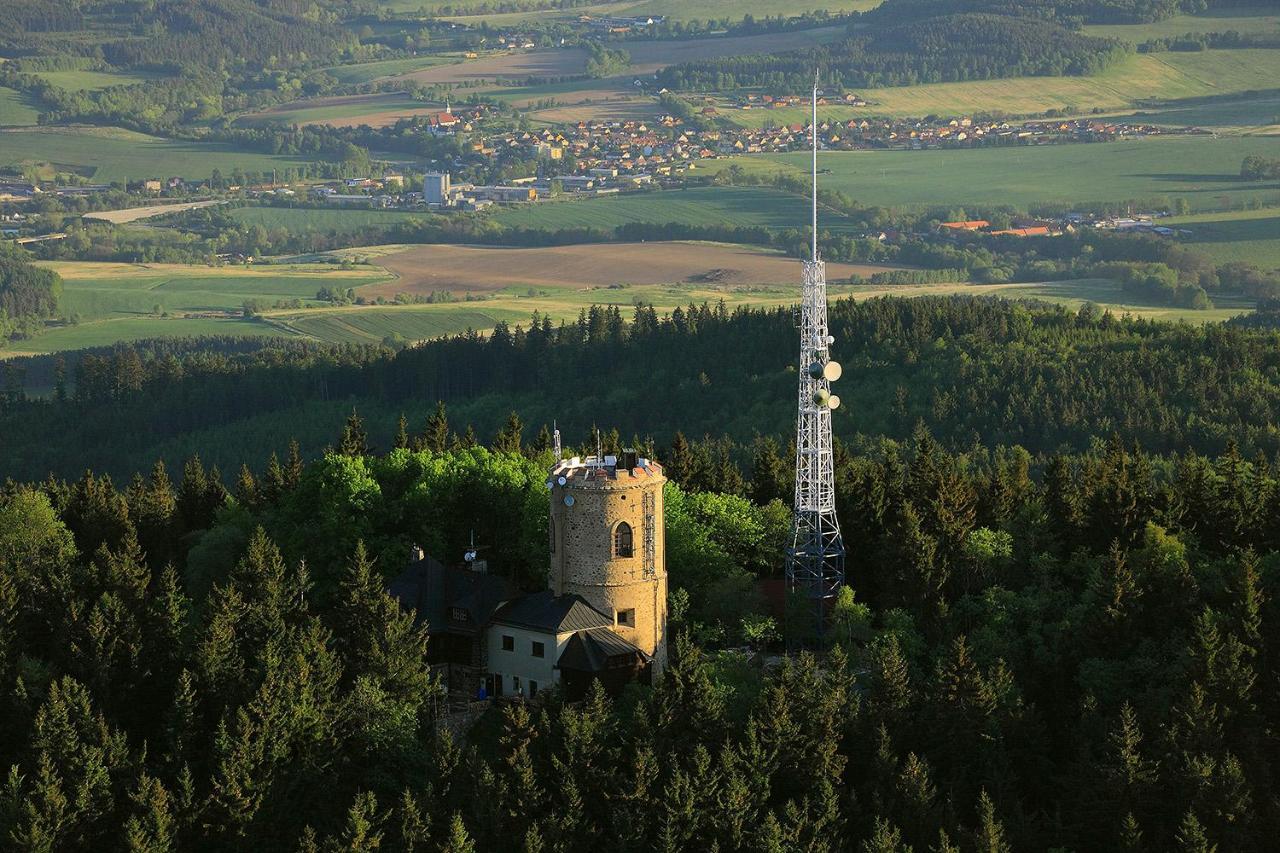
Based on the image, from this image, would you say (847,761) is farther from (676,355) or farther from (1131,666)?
(676,355)

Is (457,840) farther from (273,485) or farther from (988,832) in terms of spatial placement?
(273,485)

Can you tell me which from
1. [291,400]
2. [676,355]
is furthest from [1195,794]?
[291,400]

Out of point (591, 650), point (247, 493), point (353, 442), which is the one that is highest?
point (591, 650)

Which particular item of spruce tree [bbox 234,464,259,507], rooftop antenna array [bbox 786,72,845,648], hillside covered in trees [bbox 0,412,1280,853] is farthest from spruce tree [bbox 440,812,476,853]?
spruce tree [bbox 234,464,259,507]

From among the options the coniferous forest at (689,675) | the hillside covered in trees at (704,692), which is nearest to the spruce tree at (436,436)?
the coniferous forest at (689,675)

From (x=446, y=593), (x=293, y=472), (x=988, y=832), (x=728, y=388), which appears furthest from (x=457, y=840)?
(x=728, y=388)

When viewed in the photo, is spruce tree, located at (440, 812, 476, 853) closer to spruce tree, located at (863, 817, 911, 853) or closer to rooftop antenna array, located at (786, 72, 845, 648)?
spruce tree, located at (863, 817, 911, 853)

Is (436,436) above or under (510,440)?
under
